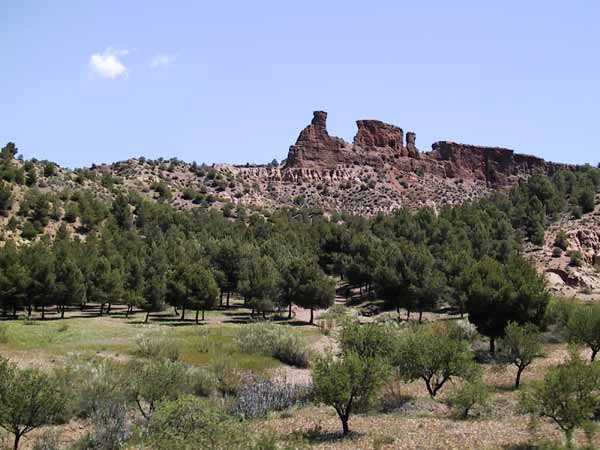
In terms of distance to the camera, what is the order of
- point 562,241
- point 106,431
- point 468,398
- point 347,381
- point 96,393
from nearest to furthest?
1. point 106,431
2. point 347,381
3. point 96,393
4. point 468,398
5. point 562,241

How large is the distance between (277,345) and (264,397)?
1189cm

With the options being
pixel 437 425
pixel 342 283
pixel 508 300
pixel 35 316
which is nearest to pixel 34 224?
pixel 35 316

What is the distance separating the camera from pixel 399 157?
542ft

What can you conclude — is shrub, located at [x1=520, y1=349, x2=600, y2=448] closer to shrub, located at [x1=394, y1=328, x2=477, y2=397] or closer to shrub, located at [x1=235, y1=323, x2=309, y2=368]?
shrub, located at [x1=394, y1=328, x2=477, y2=397]

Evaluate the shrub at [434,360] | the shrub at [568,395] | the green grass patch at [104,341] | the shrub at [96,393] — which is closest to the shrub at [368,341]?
the shrub at [434,360]

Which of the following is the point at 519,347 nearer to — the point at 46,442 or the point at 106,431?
the point at 106,431

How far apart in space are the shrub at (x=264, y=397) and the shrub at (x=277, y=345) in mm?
7381

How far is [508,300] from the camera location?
4572 centimetres

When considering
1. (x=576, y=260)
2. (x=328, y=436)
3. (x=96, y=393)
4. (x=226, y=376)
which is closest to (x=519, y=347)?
(x=328, y=436)

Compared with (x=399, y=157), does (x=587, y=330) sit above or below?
below

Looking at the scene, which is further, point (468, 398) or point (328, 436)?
point (468, 398)

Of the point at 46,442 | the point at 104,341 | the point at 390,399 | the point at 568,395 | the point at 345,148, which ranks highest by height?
the point at 345,148

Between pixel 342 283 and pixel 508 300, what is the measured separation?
167ft

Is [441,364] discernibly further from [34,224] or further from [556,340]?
[34,224]
